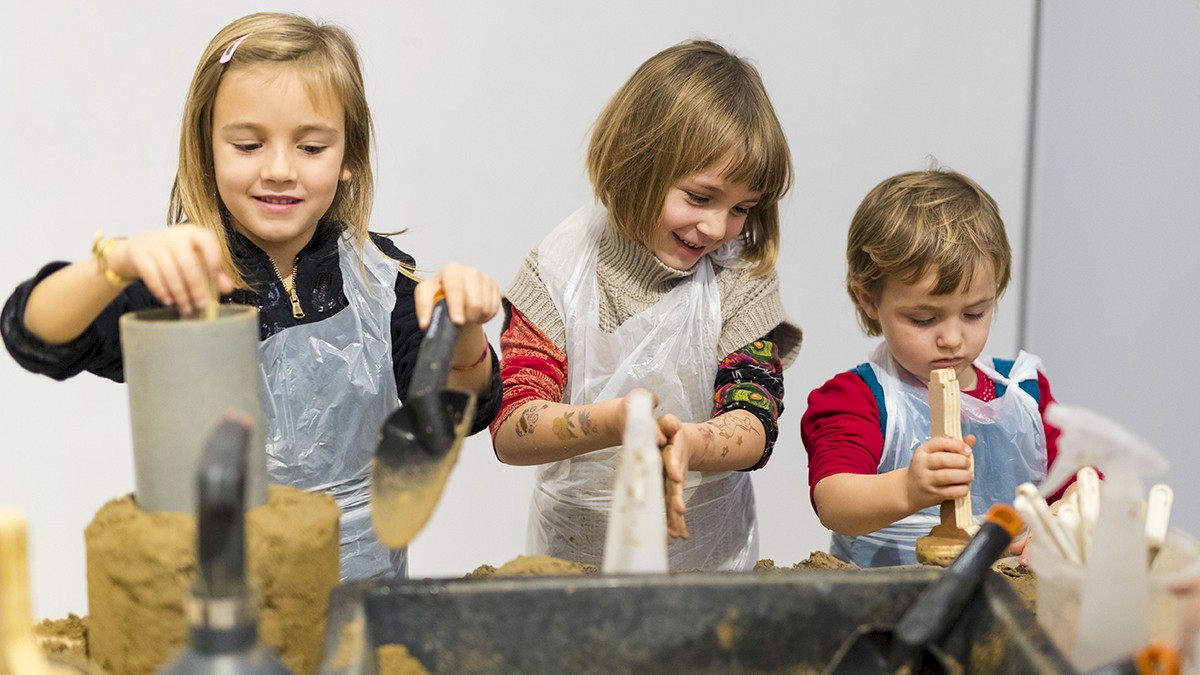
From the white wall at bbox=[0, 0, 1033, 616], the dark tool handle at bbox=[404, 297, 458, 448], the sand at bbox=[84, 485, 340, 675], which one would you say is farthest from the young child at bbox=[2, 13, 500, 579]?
the white wall at bbox=[0, 0, 1033, 616]

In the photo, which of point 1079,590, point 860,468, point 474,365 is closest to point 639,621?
point 1079,590

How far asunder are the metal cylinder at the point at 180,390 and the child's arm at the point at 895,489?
2.27ft

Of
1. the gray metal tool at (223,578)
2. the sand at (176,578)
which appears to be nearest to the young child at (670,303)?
the sand at (176,578)

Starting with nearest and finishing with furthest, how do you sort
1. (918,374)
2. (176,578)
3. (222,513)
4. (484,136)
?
(222,513)
(176,578)
(918,374)
(484,136)

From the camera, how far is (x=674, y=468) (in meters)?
0.99

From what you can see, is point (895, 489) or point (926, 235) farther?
point (926, 235)

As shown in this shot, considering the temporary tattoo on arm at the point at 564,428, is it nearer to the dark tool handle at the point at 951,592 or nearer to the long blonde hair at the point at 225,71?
the long blonde hair at the point at 225,71

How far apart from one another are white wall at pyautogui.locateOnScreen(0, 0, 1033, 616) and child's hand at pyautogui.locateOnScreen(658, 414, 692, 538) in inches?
57.2

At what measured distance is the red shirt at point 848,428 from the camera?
53.8 inches

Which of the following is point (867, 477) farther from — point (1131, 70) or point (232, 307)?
point (1131, 70)

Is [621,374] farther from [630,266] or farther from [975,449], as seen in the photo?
[975,449]

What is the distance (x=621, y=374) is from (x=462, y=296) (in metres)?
0.50

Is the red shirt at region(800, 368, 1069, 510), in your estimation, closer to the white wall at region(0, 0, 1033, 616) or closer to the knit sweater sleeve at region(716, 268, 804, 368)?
the knit sweater sleeve at region(716, 268, 804, 368)

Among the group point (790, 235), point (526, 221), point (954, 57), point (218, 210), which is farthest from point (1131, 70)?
point (218, 210)
